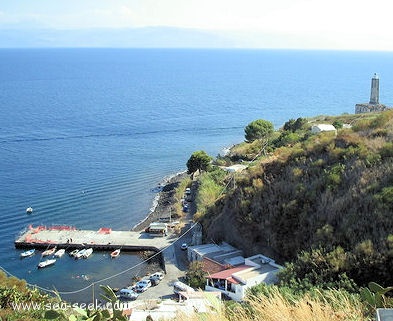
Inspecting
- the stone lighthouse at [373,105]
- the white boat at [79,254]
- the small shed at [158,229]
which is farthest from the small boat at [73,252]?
the stone lighthouse at [373,105]

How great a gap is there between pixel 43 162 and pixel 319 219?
116ft

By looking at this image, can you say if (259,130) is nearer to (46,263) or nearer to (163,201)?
(163,201)

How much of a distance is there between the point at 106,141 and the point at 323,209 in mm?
42532

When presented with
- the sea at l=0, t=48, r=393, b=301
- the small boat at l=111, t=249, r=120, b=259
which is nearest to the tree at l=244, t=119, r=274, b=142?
the sea at l=0, t=48, r=393, b=301

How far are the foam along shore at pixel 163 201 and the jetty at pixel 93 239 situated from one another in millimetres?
2520

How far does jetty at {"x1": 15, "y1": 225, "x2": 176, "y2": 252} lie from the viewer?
29.0 metres

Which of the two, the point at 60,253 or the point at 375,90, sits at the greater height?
the point at 375,90

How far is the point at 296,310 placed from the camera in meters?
5.28

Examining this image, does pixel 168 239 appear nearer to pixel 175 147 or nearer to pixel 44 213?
pixel 44 213

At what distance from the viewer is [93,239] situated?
29.9 metres

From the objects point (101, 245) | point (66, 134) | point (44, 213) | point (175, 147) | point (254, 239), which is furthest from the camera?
point (66, 134)

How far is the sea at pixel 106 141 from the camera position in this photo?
28395mm

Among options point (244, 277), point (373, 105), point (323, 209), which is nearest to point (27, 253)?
point (244, 277)

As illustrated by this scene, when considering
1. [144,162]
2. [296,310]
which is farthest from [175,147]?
[296,310]
